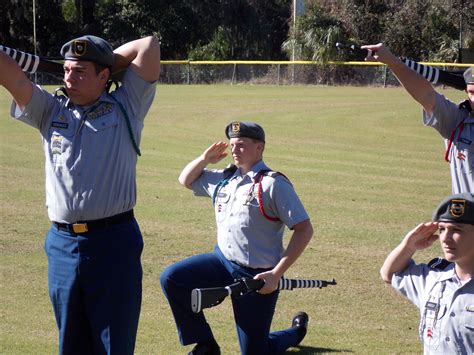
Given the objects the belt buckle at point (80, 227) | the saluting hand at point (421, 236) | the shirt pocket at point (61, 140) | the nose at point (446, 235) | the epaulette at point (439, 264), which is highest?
the shirt pocket at point (61, 140)

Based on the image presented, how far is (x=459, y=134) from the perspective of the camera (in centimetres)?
566

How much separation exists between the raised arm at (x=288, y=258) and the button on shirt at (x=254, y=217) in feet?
0.24

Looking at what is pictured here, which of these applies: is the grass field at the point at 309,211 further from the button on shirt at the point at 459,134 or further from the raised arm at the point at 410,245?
the raised arm at the point at 410,245

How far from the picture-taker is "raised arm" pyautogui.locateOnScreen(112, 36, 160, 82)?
16.9 ft

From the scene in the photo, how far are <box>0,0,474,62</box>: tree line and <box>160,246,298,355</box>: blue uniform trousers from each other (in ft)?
120

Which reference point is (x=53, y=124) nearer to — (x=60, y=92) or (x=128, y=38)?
(x=60, y=92)

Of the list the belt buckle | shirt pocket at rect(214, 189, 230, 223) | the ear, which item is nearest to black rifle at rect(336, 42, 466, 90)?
shirt pocket at rect(214, 189, 230, 223)

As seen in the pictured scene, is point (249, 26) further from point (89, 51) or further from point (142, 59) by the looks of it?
point (89, 51)

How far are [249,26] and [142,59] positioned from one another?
51841mm

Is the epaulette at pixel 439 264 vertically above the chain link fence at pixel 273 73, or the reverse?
the epaulette at pixel 439 264

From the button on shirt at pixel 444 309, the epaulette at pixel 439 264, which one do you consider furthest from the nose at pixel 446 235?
the epaulette at pixel 439 264

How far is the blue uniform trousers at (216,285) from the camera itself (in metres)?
5.99

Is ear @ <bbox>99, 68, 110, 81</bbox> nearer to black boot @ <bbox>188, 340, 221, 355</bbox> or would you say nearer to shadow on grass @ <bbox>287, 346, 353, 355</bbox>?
black boot @ <bbox>188, 340, 221, 355</bbox>

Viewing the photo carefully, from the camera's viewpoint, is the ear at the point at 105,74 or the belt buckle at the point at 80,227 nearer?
the belt buckle at the point at 80,227
